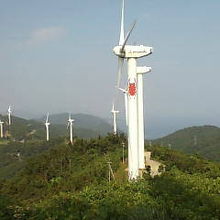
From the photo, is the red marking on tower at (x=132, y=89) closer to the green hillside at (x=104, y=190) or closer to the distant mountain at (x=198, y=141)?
the green hillside at (x=104, y=190)

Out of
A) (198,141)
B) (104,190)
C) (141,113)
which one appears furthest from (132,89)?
(198,141)

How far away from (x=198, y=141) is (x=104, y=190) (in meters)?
101

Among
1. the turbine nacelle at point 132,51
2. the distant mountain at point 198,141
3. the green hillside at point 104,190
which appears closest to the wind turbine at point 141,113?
the green hillside at point 104,190

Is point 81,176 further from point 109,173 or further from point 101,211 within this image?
point 101,211

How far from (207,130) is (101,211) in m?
137

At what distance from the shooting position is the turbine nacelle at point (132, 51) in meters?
42.2

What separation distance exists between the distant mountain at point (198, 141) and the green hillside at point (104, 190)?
46200 millimetres

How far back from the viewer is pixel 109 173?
164 ft

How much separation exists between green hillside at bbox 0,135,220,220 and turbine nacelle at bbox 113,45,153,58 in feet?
33.4

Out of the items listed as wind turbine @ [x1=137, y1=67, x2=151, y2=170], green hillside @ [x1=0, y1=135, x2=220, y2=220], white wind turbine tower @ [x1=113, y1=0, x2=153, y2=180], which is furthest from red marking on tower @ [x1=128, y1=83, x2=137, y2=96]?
green hillside @ [x1=0, y1=135, x2=220, y2=220]

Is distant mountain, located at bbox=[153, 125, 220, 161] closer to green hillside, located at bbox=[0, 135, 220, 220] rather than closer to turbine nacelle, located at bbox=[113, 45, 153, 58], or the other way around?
green hillside, located at bbox=[0, 135, 220, 220]

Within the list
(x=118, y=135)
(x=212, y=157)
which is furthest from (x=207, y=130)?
(x=118, y=135)

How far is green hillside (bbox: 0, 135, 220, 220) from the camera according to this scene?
23.5 meters

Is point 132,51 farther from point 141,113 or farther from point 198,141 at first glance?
point 198,141
